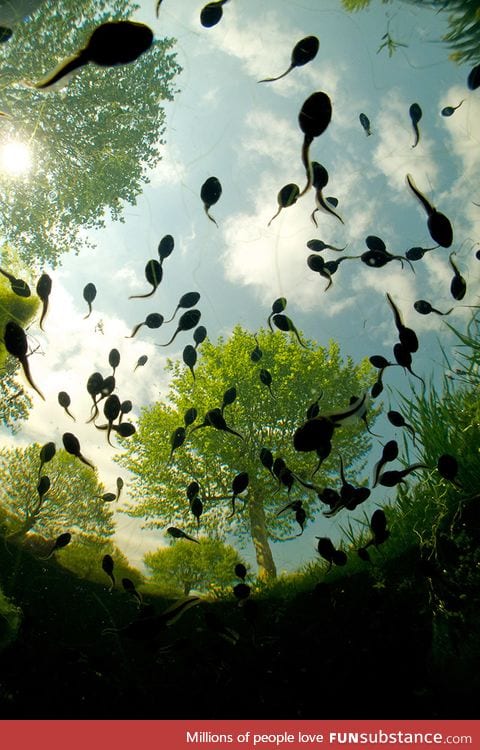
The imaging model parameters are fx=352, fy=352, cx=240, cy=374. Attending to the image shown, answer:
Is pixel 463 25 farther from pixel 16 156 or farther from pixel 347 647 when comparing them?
pixel 16 156

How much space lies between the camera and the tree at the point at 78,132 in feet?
35.7

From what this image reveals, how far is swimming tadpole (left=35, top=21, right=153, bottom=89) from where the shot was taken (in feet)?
2.61

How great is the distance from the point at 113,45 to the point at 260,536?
14613 millimetres

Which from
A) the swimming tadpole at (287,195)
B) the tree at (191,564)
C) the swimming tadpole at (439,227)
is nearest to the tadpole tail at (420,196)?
the swimming tadpole at (439,227)

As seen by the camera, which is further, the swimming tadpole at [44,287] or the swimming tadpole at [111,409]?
the swimming tadpole at [111,409]

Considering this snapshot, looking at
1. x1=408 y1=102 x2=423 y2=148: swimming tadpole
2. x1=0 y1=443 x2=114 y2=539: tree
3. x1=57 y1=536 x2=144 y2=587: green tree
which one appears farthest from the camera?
x1=0 y1=443 x2=114 y2=539: tree

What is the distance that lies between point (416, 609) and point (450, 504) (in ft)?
2.77

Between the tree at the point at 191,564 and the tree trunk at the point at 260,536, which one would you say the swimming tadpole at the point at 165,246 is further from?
the tree at the point at 191,564

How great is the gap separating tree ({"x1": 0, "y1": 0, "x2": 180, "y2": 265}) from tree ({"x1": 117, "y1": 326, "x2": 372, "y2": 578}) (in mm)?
7354

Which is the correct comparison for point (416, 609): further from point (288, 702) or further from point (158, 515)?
point (158, 515)

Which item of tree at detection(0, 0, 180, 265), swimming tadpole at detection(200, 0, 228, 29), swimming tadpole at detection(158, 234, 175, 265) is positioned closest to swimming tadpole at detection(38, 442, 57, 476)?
swimming tadpole at detection(158, 234, 175, 265)

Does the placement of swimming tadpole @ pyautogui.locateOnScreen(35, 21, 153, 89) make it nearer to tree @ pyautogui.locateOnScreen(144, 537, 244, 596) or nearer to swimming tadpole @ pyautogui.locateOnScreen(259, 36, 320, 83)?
swimming tadpole @ pyautogui.locateOnScreen(259, 36, 320, 83)

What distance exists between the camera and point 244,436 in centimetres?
1338

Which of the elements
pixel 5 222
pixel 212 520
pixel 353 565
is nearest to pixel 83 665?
pixel 353 565
